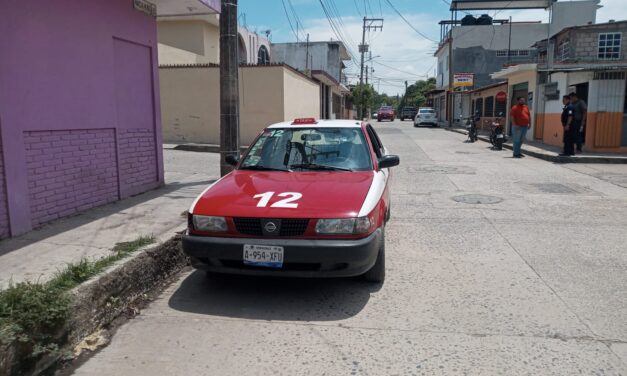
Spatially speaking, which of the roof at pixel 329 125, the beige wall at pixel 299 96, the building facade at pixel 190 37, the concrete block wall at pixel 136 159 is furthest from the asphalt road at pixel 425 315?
the building facade at pixel 190 37

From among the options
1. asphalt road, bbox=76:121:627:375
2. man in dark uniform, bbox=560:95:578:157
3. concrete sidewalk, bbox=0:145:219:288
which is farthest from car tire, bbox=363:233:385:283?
man in dark uniform, bbox=560:95:578:157

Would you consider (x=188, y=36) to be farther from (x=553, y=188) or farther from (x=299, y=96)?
(x=553, y=188)

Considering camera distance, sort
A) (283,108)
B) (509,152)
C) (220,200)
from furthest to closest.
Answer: (283,108) < (509,152) < (220,200)

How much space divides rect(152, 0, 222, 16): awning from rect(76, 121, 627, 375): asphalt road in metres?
4.81

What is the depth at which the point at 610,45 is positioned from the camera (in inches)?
860

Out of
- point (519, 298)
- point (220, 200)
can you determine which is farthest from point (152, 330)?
point (519, 298)

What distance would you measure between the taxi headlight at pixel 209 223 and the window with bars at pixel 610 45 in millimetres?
22522

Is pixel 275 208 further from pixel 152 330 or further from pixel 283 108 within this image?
pixel 283 108

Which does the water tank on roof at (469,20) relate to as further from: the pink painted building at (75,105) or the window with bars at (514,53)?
the pink painted building at (75,105)

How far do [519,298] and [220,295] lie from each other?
268 cm

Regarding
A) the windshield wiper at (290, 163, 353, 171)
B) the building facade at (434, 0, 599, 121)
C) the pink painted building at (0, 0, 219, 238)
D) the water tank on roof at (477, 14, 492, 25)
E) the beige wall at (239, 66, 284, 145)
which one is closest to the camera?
the windshield wiper at (290, 163, 353, 171)

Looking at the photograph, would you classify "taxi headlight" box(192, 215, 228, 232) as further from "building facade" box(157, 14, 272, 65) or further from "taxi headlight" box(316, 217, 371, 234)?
"building facade" box(157, 14, 272, 65)

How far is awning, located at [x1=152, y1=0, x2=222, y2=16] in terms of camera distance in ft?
28.2

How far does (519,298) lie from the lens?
456cm
